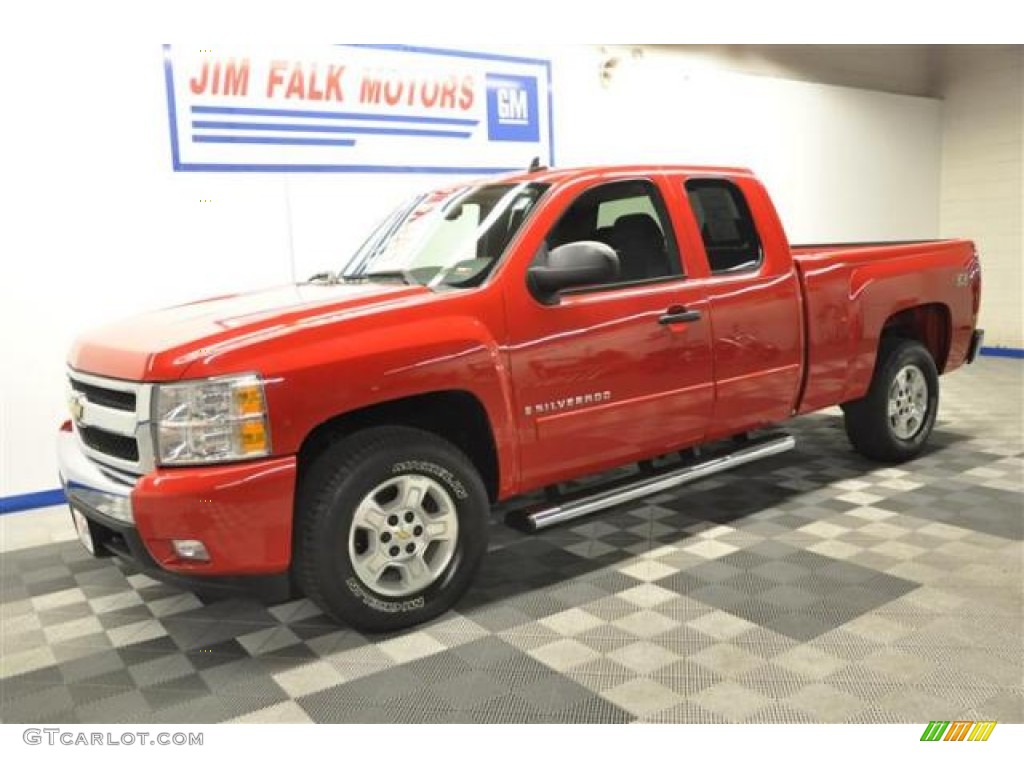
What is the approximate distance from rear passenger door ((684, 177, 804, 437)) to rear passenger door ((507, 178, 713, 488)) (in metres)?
0.14

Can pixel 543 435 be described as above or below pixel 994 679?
above

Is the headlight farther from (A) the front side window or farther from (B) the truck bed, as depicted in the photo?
(B) the truck bed

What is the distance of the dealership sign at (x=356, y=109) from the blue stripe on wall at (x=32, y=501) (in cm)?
220

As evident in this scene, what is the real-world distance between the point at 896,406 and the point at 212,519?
403cm

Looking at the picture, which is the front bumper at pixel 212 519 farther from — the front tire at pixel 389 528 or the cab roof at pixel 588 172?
the cab roof at pixel 588 172

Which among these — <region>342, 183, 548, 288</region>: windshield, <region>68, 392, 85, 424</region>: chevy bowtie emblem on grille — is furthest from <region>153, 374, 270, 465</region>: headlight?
<region>342, 183, 548, 288</region>: windshield

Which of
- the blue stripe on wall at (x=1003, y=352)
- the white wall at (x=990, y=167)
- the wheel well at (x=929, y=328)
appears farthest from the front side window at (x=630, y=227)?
the white wall at (x=990, y=167)

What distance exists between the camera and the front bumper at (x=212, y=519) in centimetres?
267

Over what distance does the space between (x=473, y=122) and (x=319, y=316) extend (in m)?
4.05

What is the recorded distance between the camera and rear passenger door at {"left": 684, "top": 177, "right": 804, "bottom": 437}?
402cm

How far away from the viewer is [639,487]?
3.80 m

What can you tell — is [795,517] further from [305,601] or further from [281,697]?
[281,697]
